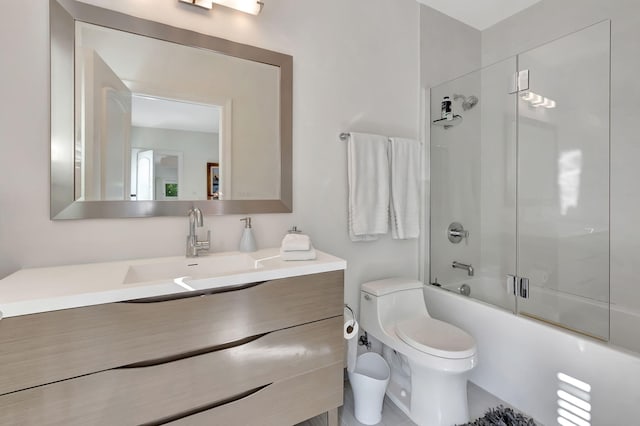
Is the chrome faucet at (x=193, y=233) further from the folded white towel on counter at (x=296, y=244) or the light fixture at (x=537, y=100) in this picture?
the light fixture at (x=537, y=100)

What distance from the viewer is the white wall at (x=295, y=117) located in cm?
120

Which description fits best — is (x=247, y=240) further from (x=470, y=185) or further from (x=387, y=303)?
(x=470, y=185)

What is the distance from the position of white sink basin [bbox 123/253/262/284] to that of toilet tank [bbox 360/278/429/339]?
2.72 feet

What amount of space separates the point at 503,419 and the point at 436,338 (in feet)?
1.63

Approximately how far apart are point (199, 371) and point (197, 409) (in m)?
0.15

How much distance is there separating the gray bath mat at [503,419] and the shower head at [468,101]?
1928mm

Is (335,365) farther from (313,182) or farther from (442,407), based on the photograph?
(313,182)

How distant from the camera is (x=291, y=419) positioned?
1279 millimetres

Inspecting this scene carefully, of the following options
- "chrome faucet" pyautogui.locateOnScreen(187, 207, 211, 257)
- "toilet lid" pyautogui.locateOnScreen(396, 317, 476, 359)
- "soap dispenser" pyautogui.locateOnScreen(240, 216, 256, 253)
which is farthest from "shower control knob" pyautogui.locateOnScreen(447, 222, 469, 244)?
"chrome faucet" pyautogui.locateOnScreen(187, 207, 211, 257)

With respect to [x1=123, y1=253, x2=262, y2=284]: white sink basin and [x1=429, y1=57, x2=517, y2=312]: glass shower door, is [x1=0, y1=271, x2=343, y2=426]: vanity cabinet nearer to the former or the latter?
[x1=123, y1=253, x2=262, y2=284]: white sink basin

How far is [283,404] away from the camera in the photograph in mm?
1253

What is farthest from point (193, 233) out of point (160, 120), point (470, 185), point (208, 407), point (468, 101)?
point (468, 101)

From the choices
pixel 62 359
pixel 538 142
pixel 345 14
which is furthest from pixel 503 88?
pixel 62 359

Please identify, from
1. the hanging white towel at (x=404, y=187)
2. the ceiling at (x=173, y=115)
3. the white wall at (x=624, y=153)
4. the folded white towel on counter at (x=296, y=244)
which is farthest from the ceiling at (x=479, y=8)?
→ the folded white towel on counter at (x=296, y=244)
